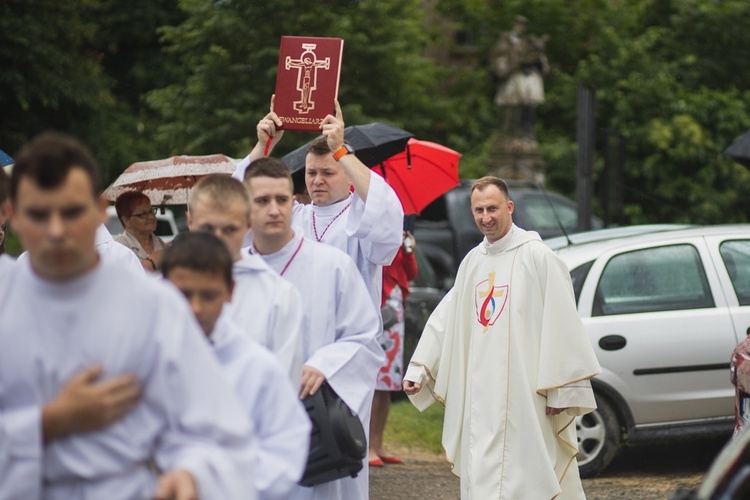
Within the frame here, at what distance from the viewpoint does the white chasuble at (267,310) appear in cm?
386

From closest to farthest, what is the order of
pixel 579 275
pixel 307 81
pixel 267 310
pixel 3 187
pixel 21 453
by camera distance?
1. pixel 21 453
2. pixel 267 310
3. pixel 3 187
4. pixel 307 81
5. pixel 579 275

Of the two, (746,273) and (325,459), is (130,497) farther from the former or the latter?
(746,273)

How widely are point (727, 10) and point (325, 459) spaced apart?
897 inches

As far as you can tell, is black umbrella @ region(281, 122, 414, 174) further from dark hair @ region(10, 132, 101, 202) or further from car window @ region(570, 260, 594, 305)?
dark hair @ region(10, 132, 101, 202)

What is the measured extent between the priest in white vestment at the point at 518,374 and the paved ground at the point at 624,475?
151cm

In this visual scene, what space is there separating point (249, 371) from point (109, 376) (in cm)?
60

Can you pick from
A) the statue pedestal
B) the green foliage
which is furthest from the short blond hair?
the statue pedestal

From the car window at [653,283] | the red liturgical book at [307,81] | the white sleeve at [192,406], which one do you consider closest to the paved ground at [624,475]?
the car window at [653,283]

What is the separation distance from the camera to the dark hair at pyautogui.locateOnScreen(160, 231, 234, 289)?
3.14 metres

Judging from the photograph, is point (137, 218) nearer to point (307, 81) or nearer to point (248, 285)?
point (307, 81)

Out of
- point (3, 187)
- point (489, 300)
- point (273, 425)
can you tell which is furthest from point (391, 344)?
point (273, 425)

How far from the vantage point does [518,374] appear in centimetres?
634

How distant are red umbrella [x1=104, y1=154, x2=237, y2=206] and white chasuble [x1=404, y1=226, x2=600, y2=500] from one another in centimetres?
218

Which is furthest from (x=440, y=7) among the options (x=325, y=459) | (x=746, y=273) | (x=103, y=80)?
(x=325, y=459)
